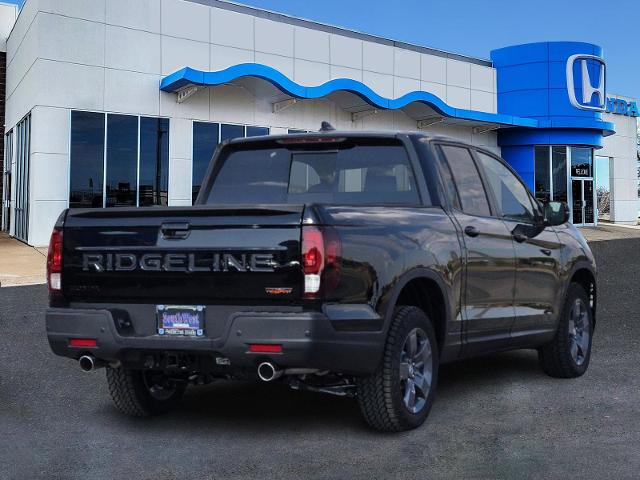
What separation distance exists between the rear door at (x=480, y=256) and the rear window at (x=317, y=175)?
374 millimetres

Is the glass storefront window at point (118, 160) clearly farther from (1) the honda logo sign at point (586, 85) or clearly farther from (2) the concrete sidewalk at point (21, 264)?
(1) the honda logo sign at point (586, 85)

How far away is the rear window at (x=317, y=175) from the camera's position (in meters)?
5.40

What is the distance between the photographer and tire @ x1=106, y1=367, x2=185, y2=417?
5.27 metres

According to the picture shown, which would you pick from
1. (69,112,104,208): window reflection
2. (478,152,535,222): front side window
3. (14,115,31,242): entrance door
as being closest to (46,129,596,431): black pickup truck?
(478,152,535,222): front side window

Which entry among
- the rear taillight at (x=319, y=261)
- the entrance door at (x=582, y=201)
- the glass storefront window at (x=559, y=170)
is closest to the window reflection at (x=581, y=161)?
the entrance door at (x=582, y=201)

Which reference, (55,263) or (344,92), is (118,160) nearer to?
(344,92)

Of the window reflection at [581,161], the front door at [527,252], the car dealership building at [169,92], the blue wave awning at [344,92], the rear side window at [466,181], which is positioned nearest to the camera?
the rear side window at [466,181]

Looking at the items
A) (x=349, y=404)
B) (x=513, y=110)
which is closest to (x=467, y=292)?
(x=349, y=404)

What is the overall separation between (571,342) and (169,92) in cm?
1771

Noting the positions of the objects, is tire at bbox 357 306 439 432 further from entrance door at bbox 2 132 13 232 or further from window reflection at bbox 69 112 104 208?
entrance door at bbox 2 132 13 232

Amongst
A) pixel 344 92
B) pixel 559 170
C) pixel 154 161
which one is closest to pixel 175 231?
pixel 154 161

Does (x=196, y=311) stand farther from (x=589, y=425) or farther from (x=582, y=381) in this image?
(x=582, y=381)

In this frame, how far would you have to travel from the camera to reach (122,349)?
4582 mm

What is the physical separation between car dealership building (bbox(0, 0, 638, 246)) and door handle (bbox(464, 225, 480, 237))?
1610 cm
